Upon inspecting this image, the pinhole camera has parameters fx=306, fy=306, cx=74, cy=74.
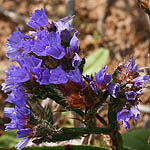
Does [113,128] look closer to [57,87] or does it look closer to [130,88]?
[130,88]

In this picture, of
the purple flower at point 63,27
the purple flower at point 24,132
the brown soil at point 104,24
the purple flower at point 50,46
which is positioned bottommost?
the purple flower at point 24,132

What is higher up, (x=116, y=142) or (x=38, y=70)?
(x=38, y=70)

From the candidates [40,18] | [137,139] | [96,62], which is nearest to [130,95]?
[40,18]

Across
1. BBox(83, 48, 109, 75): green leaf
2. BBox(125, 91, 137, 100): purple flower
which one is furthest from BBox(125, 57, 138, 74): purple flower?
BBox(83, 48, 109, 75): green leaf

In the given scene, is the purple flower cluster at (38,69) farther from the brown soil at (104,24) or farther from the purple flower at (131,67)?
the brown soil at (104,24)

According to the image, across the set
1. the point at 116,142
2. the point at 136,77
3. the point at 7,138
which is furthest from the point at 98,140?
the point at 136,77

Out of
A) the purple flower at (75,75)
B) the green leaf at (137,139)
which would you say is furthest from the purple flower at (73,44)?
the green leaf at (137,139)

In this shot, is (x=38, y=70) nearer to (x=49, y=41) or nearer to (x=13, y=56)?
(x=49, y=41)
